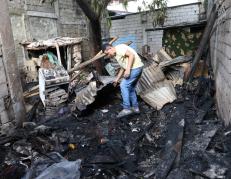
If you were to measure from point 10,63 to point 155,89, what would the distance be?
11.4 feet

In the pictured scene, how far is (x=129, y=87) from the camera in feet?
18.3

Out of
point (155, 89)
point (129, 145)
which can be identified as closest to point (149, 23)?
point (155, 89)

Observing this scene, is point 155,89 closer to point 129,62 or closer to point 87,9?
point 129,62

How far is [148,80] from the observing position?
6.60m

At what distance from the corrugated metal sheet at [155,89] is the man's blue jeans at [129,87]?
0.55 metres

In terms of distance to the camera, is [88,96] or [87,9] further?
[87,9]

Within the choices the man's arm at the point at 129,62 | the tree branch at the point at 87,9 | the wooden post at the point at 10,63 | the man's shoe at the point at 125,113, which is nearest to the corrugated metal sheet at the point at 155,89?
the man's shoe at the point at 125,113

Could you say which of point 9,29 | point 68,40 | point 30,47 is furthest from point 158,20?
point 9,29

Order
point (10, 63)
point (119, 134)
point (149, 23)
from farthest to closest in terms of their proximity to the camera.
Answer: point (149, 23), point (10, 63), point (119, 134)

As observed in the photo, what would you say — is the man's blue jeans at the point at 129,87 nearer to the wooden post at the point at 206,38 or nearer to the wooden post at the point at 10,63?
the wooden post at the point at 206,38

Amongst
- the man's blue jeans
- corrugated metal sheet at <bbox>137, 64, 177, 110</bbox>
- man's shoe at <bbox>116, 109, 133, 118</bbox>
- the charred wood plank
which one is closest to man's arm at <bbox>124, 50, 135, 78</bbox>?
the man's blue jeans

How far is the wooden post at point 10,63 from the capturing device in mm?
4859

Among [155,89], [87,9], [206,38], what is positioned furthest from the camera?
[206,38]

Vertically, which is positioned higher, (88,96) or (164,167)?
(88,96)
